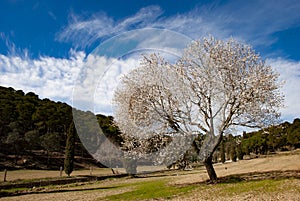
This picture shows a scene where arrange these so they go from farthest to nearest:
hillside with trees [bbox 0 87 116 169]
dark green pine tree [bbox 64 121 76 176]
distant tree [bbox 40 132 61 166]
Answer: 1. distant tree [bbox 40 132 61 166]
2. hillside with trees [bbox 0 87 116 169]
3. dark green pine tree [bbox 64 121 76 176]

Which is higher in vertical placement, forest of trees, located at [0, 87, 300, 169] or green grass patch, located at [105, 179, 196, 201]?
forest of trees, located at [0, 87, 300, 169]

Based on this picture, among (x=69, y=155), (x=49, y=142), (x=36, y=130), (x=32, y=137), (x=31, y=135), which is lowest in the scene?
(x=69, y=155)

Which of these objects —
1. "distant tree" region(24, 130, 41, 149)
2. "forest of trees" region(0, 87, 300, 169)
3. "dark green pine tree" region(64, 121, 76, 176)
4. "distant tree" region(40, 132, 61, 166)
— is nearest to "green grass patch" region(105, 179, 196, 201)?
"dark green pine tree" region(64, 121, 76, 176)

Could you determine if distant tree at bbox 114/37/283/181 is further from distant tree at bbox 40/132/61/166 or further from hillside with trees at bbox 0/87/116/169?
distant tree at bbox 40/132/61/166

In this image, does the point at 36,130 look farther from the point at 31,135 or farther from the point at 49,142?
the point at 49,142

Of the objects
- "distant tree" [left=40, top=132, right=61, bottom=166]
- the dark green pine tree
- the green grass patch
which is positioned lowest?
the green grass patch

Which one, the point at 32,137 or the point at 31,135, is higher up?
the point at 31,135

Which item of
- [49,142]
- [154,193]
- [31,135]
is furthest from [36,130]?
[154,193]

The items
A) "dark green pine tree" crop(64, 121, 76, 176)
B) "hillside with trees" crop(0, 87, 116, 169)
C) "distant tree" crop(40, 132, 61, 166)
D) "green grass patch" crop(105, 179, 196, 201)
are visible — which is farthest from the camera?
"distant tree" crop(40, 132, 61, 166)

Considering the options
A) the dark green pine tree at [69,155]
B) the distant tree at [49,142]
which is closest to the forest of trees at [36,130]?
the distant tree at [49,142]

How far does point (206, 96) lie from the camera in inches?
782

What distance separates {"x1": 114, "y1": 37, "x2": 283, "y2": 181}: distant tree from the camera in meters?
19.5

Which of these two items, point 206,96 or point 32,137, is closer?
point 206,96

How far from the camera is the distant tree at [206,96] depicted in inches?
768
